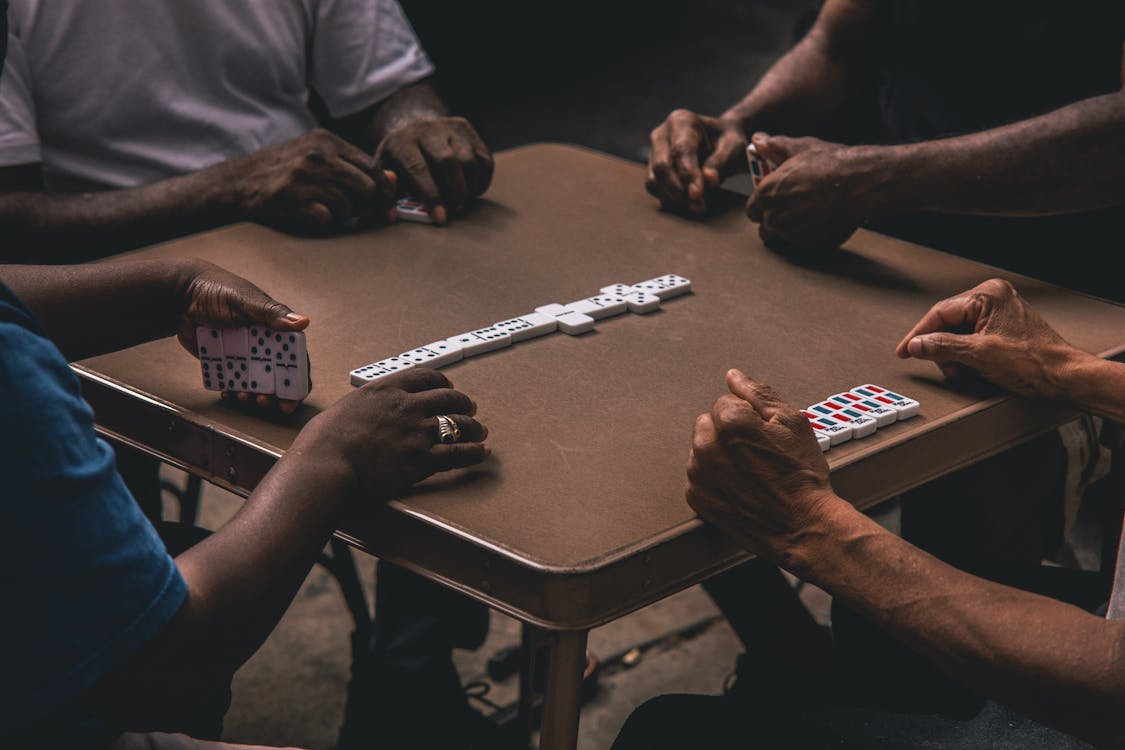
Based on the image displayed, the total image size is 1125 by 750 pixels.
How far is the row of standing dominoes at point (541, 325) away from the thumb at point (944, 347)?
1.22 ft

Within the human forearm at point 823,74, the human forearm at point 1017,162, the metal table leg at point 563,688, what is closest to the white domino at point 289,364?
the metal table leg at point 563,688

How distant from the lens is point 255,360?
4.57 ft

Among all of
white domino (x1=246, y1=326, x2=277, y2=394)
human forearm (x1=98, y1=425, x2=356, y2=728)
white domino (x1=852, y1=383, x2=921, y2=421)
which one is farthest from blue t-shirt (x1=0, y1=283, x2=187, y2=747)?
white domino (x1=852, y1=383, x2=921, y2=421)

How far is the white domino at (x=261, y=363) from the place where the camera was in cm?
139

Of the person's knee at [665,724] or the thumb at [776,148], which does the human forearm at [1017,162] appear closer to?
the thumb at [776,148]

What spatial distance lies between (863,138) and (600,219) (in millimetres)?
904

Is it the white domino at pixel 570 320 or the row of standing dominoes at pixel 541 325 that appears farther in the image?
the white domino at pixel 570 320

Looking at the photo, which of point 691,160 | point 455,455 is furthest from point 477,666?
point 455,455

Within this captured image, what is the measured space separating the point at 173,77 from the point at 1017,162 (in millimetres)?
1472

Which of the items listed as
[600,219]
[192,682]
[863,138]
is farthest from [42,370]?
[863,138]

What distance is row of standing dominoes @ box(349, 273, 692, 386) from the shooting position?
58.4 inches

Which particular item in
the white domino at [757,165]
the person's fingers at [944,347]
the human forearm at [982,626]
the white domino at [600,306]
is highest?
the white domino at [757,165]

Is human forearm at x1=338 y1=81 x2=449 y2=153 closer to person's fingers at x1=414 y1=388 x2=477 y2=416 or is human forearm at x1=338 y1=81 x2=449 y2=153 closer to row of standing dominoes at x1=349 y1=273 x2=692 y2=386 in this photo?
row of standing dominoes at x1=349 y1=273 x2=692 y2=386

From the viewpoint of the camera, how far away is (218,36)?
2.28 metres
